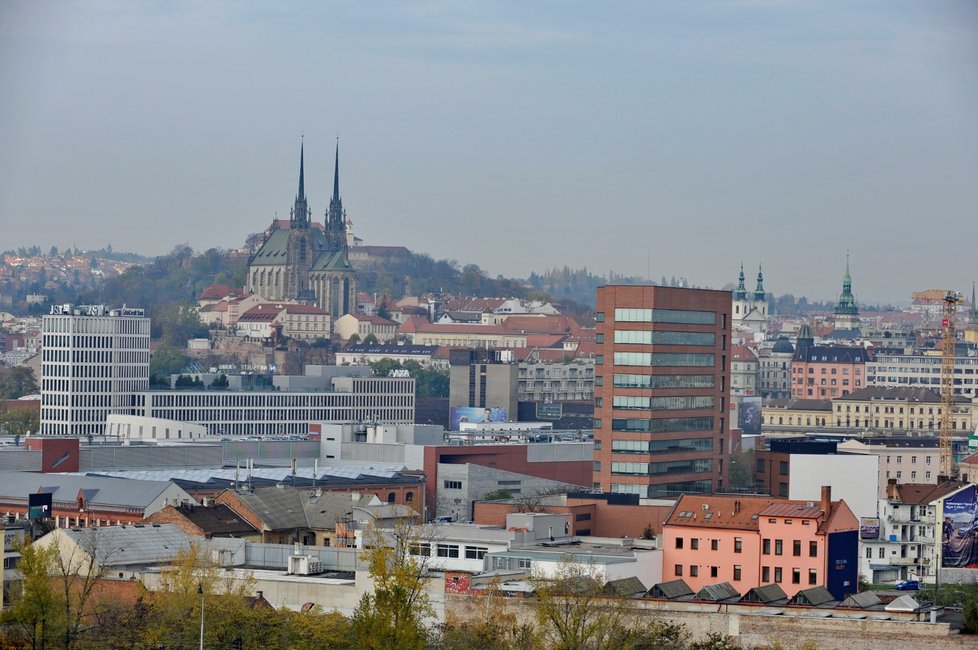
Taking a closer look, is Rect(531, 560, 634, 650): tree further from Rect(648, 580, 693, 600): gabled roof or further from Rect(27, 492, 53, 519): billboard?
Rect(27, 492, 53, 519): billboard

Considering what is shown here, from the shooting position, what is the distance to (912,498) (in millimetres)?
77250

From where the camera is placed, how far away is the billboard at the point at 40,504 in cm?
7857

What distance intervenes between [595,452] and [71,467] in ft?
75.1

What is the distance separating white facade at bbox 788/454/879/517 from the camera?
7906 cm

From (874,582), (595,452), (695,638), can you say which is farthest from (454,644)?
(595,452)

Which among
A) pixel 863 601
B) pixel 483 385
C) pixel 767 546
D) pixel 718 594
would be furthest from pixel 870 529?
pixel 483 385

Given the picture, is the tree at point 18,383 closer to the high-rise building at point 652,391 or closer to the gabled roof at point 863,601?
the high-rise building at point 652,391

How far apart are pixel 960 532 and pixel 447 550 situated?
17.9 metres

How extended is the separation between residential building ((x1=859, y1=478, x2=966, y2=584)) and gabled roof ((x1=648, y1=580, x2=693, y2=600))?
687 inches

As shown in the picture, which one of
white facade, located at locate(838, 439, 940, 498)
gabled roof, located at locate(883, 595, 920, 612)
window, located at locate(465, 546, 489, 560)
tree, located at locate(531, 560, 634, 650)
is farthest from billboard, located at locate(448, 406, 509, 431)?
tree, located at locate(531, 560, 634, 650)

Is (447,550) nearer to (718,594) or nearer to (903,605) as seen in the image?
(718,594)

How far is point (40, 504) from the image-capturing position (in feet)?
261

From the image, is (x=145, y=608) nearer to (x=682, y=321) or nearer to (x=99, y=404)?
(x=682, y=321)

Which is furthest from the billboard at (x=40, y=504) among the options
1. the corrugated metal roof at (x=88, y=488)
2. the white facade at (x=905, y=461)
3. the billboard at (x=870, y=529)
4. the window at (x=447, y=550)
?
the white facade at (x=905, y=461)
